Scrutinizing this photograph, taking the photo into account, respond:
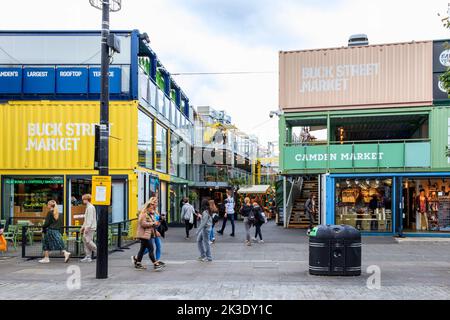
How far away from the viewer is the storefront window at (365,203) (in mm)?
21953

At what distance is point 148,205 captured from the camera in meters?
12.7

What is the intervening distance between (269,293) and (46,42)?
1563 centimetres

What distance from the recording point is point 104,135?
11.1 metres

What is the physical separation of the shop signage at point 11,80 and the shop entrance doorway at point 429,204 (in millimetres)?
15801

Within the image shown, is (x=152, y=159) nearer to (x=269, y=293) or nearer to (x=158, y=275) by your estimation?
(x=158, y=275)

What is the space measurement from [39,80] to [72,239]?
27.1ft

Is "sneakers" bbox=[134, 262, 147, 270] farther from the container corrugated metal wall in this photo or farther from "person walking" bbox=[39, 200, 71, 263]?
the container corrugated metal wall

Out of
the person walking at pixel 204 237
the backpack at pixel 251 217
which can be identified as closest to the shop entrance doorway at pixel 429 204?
the backpack at pixel 251 217

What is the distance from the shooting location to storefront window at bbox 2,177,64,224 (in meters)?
20.4

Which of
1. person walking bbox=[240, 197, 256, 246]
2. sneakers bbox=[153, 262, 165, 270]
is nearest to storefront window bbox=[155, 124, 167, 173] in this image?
person walking bbox=[240, 197, 256, 246]

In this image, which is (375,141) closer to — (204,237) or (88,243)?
(204,237)

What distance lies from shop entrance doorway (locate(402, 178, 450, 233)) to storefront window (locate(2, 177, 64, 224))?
1392cm

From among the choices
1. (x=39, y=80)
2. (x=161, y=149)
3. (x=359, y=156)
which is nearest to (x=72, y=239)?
(x=39, y=80)
